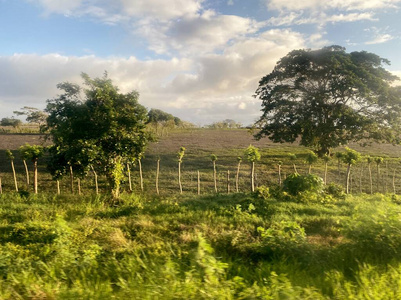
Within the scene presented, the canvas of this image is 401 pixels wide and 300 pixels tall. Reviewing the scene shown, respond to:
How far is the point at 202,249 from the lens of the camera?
371cm

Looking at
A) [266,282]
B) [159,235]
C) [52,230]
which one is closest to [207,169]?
[159,235]

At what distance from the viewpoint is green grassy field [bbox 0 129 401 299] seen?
3.21m

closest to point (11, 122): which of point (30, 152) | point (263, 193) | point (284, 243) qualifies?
point (30, 152)

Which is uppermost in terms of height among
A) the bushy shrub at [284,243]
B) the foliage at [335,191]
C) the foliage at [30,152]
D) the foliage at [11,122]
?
the foliage at [11,122]

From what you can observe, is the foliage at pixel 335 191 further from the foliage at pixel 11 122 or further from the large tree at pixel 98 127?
the foliage at pixel 11 122

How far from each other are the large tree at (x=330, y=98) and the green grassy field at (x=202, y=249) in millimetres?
10434

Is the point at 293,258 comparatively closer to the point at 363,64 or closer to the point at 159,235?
the point at 159,235

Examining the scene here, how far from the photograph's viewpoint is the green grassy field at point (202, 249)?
3.21m

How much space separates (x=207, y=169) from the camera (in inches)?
867

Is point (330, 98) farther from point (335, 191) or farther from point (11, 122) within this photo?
point (11, 122)

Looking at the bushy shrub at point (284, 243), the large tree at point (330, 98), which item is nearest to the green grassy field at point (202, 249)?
the bushy shrub at point (284, 243)

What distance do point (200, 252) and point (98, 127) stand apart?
9.47 metres

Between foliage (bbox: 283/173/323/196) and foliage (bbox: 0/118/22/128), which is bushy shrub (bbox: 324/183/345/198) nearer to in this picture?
foliage (bbox: 283/173/323/196)

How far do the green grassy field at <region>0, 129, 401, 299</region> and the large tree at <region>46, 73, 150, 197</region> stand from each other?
1788 mm
